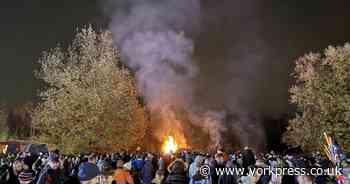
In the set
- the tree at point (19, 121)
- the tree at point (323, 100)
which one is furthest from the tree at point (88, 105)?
the tree at point (19, 121)

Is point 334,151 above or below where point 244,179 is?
above

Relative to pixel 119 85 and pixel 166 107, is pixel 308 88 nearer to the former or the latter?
pixel 119 85

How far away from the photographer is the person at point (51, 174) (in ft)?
25.5

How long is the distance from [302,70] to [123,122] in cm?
1504

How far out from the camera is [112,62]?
34.2 meters

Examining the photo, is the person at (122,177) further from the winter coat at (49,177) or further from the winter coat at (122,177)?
the winter coat at (49,177)

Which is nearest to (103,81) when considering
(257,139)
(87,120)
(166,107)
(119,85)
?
(119,85)

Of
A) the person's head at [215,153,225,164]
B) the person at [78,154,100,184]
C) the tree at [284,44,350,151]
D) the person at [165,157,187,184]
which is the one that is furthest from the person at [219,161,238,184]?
the tree at [284,44,350,151]

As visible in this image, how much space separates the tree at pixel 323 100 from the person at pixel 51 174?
81.9 ft

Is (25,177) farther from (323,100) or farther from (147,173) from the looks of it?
(323,100)

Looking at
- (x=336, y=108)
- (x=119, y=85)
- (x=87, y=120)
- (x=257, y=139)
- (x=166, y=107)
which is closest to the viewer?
(x=336, y=108)

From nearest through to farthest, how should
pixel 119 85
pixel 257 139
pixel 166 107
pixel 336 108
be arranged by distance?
pixel 336 108
pixel 119 85
pixel 166 107
pixel 257 139

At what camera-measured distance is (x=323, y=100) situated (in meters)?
30.2

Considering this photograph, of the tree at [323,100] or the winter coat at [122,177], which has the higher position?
the tree at [323,100]
